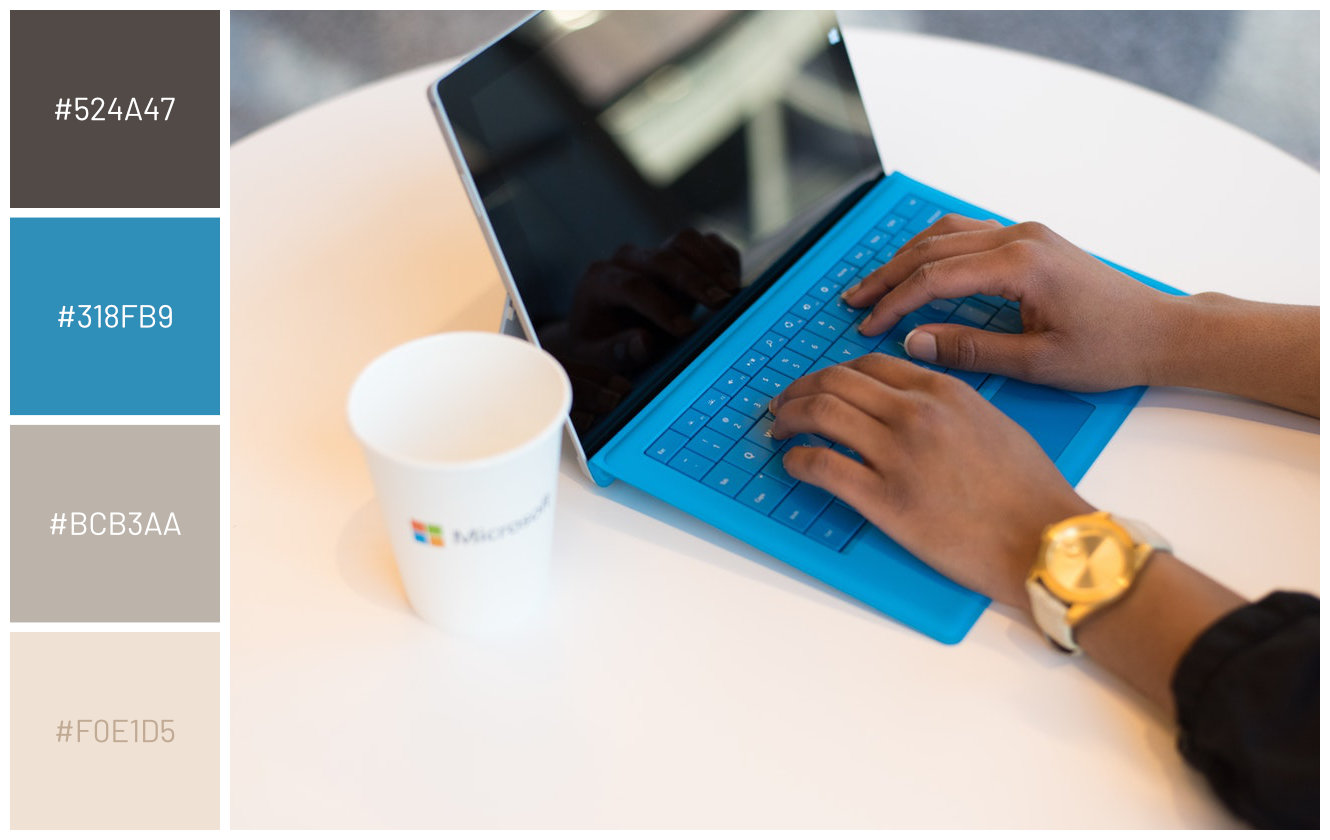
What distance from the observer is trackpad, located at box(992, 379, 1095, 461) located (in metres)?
0.83

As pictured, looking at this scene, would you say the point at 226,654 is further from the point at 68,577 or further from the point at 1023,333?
the point at 1023,333

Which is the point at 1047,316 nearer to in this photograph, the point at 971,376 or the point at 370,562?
the point at 971,376

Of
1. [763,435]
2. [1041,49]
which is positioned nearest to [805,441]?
[763,435]

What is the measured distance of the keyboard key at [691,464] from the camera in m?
0.79

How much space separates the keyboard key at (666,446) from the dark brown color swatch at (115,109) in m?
0.46

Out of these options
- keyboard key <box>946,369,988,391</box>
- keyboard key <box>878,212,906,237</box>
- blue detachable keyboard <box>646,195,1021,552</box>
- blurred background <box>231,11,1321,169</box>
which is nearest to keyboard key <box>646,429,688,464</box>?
blue detachable keyboard <box>646,195,1021,552</box>

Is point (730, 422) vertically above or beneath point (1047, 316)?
beneath

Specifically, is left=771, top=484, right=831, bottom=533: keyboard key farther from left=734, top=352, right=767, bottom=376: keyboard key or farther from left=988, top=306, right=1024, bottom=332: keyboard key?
left=988, top=306, right=1024, bottom=332: keyboard key

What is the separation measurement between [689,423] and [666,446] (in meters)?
0.03

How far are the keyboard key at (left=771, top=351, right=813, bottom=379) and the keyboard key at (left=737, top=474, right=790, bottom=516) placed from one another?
0.39ft

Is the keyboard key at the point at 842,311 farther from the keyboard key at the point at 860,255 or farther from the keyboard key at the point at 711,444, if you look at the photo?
the keyboard key at the point at 711,444

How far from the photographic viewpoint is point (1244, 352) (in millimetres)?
857

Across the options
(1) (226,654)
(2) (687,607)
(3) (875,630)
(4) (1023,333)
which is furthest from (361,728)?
(4) (1023,333)

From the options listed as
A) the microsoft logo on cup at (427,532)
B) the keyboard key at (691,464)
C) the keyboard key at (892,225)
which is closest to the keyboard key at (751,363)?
the keyboard key at (691,464)
